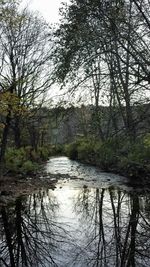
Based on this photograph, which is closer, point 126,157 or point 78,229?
Result: point 78,229

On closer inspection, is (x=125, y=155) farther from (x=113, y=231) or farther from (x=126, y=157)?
(x=113, y=231)

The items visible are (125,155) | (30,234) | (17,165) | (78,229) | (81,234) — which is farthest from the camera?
(17,165)

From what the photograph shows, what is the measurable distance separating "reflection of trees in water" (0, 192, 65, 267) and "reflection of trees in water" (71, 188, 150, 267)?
675mm

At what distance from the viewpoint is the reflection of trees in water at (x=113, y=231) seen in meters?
7.57

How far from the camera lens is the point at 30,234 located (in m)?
9.67

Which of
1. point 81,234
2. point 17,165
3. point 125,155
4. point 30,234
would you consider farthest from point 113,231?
point 17,165

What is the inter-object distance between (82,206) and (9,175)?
8.62 meters

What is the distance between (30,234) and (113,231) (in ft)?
6.69

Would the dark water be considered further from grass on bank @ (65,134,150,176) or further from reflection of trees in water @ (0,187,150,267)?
grass on bank @ (65,134,150,176)

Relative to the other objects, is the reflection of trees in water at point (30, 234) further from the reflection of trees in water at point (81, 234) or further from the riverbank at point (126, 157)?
the riverbank at point (126, 157)

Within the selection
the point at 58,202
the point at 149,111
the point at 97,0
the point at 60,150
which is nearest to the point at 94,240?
the point at 58,202

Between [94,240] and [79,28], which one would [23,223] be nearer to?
[94,240]

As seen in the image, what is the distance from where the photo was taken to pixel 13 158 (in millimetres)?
23109

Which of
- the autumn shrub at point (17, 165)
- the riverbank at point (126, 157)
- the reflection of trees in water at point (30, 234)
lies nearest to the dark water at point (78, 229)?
the reflection of trees in water at point (30, 234)
